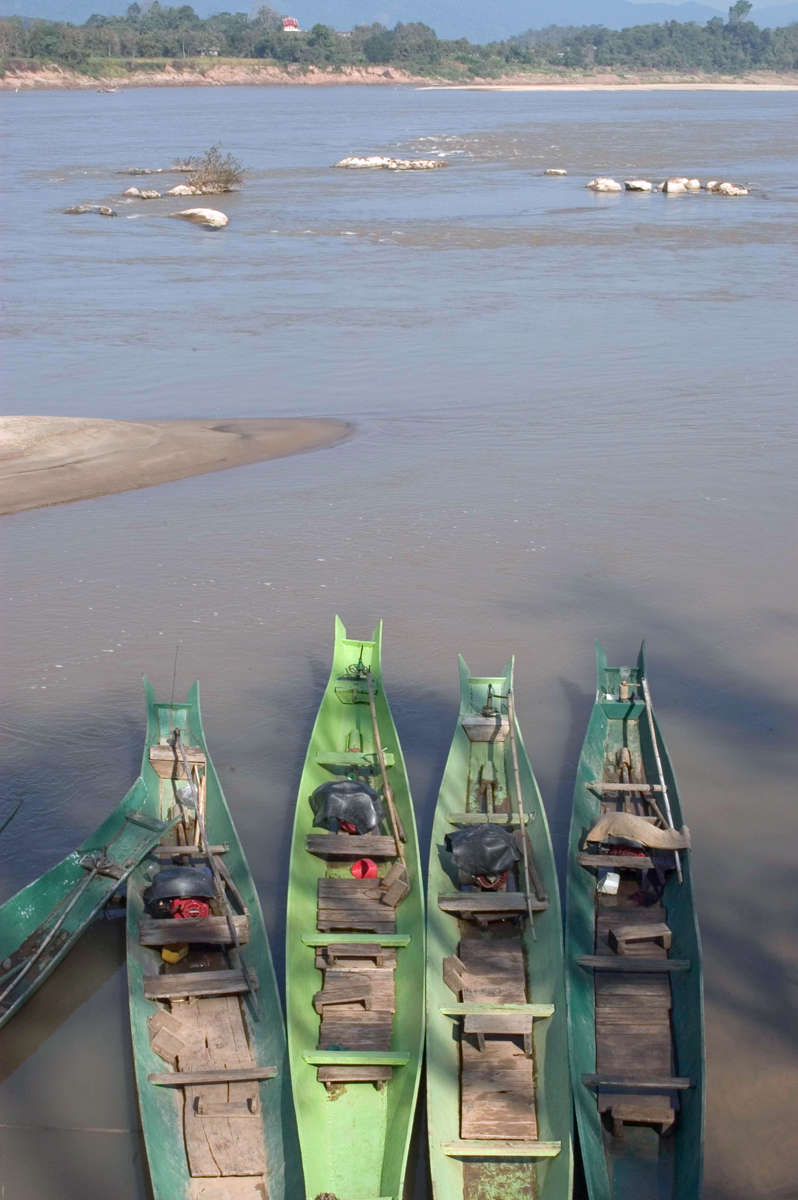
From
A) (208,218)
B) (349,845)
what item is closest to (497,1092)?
(349,845)

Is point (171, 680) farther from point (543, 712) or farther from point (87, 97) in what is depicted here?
point (87, 97)

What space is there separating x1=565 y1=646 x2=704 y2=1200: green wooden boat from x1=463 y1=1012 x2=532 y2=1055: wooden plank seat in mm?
259

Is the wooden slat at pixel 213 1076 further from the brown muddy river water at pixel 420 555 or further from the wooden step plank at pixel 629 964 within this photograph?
the wooden step plank at pixel 629 964

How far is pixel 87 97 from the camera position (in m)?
91.1

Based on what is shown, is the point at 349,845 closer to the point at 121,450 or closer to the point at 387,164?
the point at 121,450

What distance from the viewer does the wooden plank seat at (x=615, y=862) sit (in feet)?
24.9

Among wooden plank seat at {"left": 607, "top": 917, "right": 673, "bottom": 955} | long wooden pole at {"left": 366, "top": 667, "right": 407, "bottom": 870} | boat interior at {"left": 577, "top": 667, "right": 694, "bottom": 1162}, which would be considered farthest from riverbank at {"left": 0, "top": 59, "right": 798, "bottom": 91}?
wooden plank seat at {"left": 607, "top": 917, "right": 673, "bottom": 955}

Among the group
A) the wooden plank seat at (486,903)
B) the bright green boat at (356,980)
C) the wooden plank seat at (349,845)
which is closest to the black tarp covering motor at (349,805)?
the bright green boat at (356,980)

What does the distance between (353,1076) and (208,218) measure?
33.6 meters

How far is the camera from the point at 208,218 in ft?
118

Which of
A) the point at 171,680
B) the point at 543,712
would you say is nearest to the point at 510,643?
the point at 543,712

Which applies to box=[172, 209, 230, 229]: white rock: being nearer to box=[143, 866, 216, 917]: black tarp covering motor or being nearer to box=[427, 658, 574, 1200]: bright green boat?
box=[427, 658, 574, 1200]: bright green boat

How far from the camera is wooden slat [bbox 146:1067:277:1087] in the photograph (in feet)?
20.4

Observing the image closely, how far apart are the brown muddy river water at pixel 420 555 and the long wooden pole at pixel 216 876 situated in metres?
0.63
